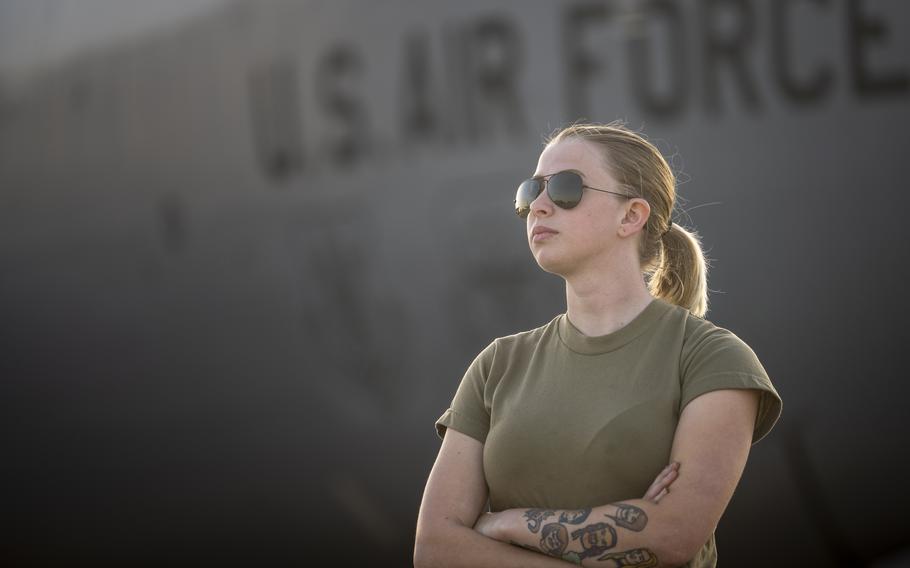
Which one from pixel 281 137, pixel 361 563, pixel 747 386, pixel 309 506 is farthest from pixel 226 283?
pixel 747 386

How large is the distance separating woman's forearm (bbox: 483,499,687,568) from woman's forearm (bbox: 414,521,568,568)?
0.03m

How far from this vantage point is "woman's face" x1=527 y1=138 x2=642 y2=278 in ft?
6.39

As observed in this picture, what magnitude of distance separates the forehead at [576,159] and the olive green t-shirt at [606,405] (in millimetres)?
264

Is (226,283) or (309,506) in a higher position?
(226,283)

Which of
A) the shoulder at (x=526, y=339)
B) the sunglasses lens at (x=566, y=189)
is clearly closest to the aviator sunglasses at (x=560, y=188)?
the sunglasses lens at (x=566, y=189)

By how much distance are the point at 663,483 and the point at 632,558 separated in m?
0.13

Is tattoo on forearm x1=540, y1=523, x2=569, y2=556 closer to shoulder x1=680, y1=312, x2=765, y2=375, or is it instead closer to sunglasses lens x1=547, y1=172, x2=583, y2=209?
shoulder x1=680, y1=312, x2=765, y2=375

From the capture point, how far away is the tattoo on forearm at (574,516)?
72.1 inches

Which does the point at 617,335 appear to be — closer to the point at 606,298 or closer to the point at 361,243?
the point at 606,298

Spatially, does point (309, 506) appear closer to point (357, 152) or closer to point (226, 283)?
A: point (226, 283)

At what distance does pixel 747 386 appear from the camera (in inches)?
69.7

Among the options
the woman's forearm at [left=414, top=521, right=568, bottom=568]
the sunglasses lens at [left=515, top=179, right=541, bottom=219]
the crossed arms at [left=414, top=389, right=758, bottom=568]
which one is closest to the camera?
the crossed arms at [left=414, top=389, right=758, bottom=568]

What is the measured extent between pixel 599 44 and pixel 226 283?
184 cm

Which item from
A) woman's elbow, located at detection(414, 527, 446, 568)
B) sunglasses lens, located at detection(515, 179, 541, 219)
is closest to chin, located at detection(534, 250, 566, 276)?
sunglasses lens, located at detection(515, 179, 541, 219)
